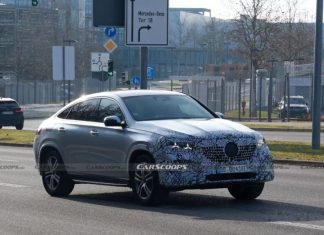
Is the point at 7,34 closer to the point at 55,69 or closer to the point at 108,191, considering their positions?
the point at 55,69

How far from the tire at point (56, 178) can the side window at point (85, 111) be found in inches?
26.1

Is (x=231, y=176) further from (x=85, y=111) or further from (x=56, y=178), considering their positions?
(x=56, y=178)

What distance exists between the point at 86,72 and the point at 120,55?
20428 millimetres

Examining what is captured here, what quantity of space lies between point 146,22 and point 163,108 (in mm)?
11108

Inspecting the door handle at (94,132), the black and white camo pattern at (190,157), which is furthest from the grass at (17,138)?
the black and white camo pattern at (190,157)

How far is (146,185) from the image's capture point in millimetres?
13062

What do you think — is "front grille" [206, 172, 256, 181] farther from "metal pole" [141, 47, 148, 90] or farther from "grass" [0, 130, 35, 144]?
"grass" [0, 130, 35, 144]

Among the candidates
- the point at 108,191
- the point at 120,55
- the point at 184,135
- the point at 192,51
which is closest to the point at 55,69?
the point at 108,191

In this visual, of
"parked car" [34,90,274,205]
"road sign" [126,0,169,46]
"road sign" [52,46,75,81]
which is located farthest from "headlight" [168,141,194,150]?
"road sign" [52,46,75,81]

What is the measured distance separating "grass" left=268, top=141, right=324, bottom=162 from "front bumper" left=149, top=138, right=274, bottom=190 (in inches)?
296

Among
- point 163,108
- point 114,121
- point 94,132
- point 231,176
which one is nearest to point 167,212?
point 231,176

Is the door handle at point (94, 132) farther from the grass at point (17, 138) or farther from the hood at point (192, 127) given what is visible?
the grass at point (17, 138)

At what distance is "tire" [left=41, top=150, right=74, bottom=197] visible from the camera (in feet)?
49.1

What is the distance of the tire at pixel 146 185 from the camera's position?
12.9 metres
